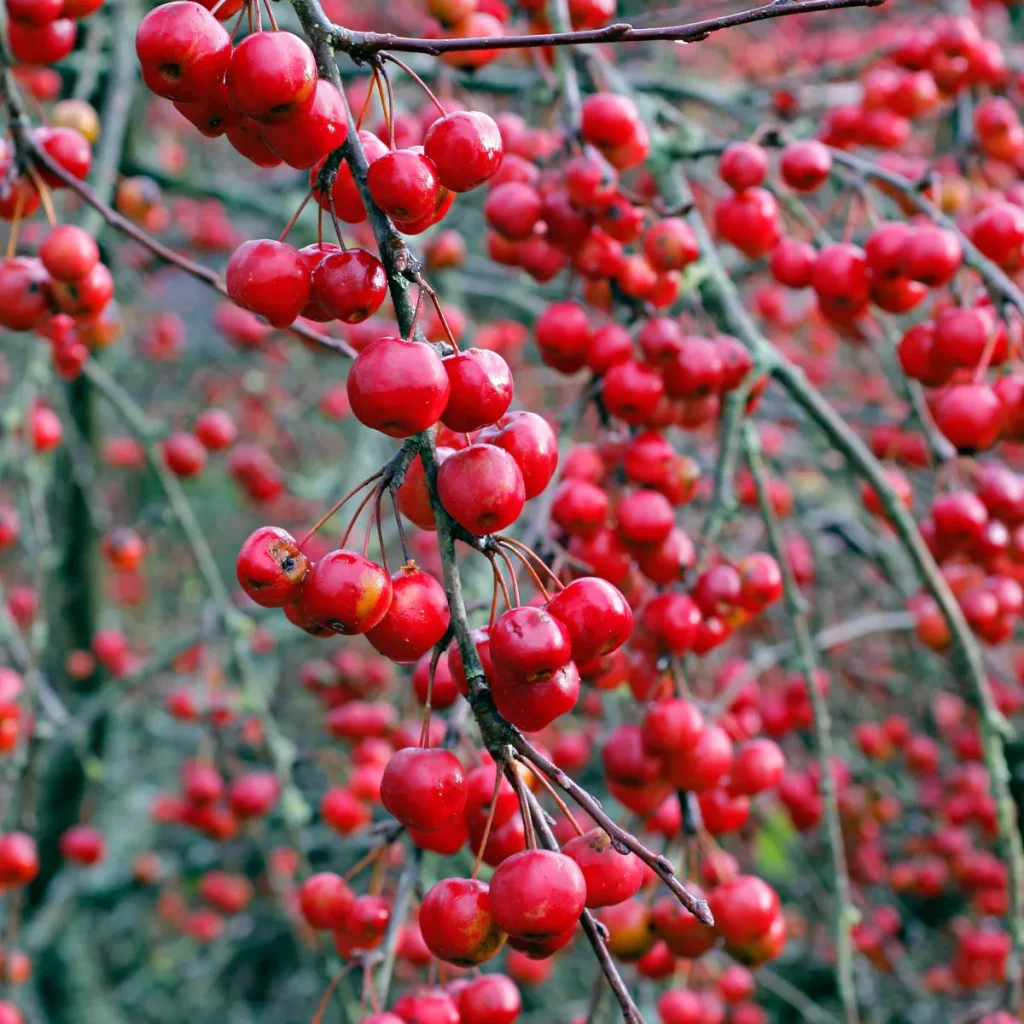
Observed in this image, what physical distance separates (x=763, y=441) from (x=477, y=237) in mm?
1251

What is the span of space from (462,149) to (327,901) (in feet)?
3.34

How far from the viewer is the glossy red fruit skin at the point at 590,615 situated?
0.98m

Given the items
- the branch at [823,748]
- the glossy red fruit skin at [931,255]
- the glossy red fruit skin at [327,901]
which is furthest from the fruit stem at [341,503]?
the glossy red fruit skin at [931,255]

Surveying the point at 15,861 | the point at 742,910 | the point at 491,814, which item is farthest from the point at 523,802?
the point at 15,861

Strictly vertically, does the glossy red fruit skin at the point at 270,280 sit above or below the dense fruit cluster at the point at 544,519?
above

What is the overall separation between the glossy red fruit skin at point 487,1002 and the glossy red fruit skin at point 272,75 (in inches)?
37.4

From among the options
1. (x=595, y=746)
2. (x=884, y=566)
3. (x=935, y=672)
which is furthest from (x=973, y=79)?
(x=595, y=746)

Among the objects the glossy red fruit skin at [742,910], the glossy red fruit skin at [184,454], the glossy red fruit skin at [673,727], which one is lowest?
the glossy red fruit skin at [184,454]

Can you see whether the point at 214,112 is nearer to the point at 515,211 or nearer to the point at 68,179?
the point at 68,179

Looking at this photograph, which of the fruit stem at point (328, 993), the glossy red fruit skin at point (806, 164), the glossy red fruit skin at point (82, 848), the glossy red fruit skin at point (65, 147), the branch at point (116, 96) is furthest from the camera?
the glossy red fruit skin at point (82, 848)

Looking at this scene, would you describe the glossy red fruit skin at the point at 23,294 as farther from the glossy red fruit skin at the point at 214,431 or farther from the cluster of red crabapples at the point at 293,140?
the glossy red fruit skin at the point at 214,431

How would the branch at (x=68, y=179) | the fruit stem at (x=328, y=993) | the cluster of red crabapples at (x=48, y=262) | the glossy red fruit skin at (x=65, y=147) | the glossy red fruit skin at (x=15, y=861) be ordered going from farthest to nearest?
the glossy red fruit skin at (x=15, y=861) → the glossy red fruit skin at (x=65, y=147) → the cluster of red crabapples at (x=48, y=262) → the branch at (x=68, y=179) → the fruit stem at (x=328, y=993)

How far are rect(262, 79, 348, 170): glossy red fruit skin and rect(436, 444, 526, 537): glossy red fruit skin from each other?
31 centimetres

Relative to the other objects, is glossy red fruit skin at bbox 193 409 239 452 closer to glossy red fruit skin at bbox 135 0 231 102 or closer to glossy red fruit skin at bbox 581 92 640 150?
glossy red fruit skin at bbox 581 92 640 150
